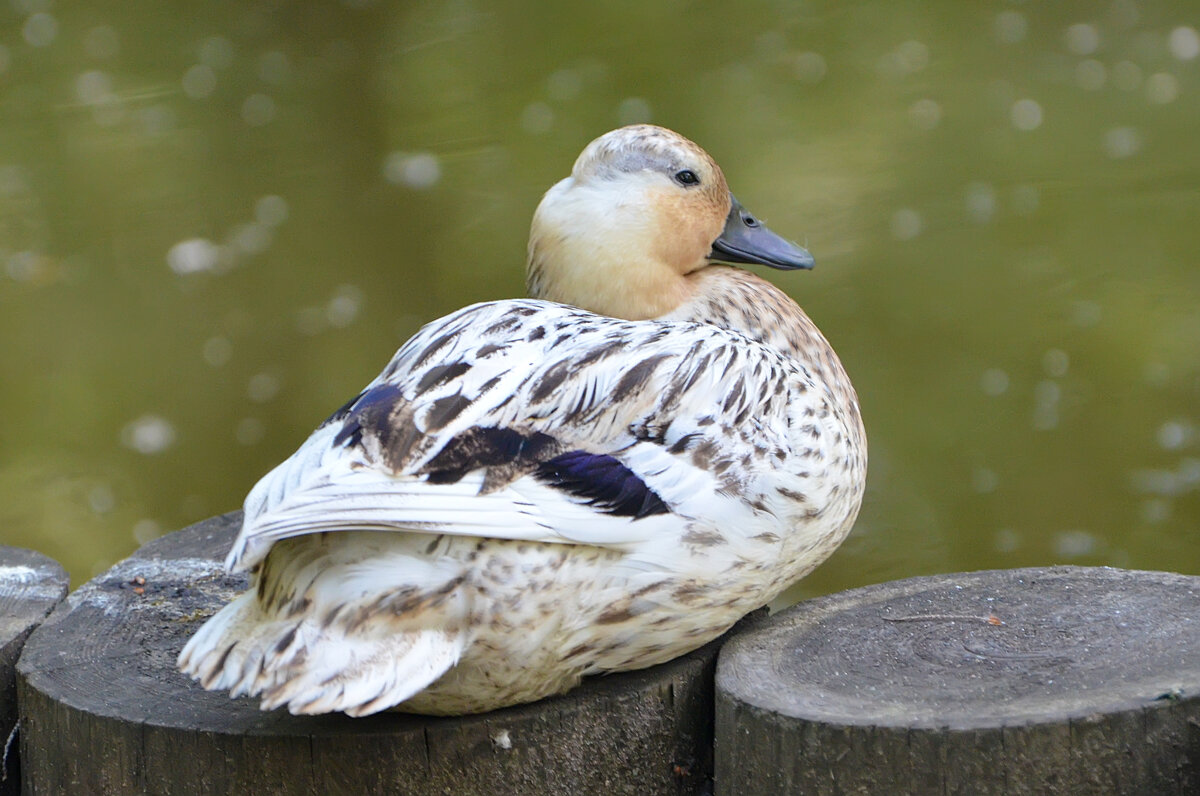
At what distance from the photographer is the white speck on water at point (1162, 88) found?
3.35m

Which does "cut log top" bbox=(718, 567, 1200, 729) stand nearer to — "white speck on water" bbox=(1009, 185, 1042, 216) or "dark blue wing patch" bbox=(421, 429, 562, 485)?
"dark blue wing patch" bbox=(421, 429, 562, 485)

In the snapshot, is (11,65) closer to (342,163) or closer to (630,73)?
(342,163)

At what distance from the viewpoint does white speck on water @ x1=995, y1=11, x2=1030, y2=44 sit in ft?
11.1

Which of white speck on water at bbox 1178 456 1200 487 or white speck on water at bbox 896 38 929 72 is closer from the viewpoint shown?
white speck on water at bbox 896 38 929 72

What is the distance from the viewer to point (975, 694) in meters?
1.49

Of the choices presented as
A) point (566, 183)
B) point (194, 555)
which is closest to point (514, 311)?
point (566, 183)

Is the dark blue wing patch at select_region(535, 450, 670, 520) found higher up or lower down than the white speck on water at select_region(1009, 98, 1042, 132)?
lower down

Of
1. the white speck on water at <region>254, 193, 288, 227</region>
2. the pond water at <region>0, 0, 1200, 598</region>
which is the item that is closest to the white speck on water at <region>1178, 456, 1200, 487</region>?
the pond water at <region>0, 0, 1200, 598</region>

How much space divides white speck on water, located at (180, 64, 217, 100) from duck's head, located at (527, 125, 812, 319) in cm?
188

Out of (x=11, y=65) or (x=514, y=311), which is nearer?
(x=514, y=311)

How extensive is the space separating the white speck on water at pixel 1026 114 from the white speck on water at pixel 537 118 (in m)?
1.24

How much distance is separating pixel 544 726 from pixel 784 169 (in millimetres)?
2125

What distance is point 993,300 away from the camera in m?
3.54

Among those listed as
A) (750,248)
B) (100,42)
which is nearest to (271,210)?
(100,42)
